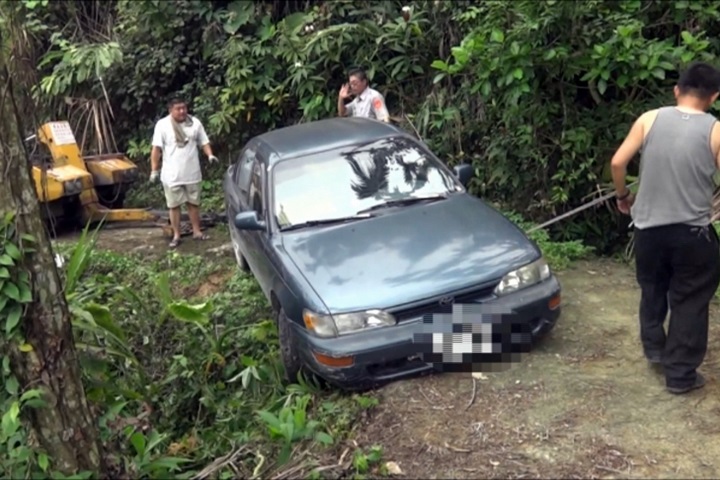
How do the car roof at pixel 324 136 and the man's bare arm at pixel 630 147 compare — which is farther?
the car roof at pixel 324 136

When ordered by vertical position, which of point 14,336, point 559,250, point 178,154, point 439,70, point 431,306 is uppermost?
point 439,70

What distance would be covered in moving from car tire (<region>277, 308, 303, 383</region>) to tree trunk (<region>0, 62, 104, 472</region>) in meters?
1.40

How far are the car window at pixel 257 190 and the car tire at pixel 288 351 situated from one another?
0.90 metres

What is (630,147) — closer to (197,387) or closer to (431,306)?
(431,306)

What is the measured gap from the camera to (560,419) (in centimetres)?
450

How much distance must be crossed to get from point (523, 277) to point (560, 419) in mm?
923

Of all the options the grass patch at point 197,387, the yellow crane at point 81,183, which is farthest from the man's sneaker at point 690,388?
the yellow crane at point 81,183

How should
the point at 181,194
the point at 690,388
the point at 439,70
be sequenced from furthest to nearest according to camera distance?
1. the point at 439,70
2. the point at 181,194
3. the point at 690,388

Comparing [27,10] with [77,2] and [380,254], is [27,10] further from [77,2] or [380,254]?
[380,254]

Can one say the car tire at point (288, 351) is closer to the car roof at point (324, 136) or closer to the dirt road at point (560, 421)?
the dirt road at point (560, 421)

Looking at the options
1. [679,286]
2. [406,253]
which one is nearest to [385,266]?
[406,253]

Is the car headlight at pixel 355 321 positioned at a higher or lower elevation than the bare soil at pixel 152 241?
higher

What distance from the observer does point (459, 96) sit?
30.2 feet

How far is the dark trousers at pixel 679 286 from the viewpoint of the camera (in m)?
4.42
